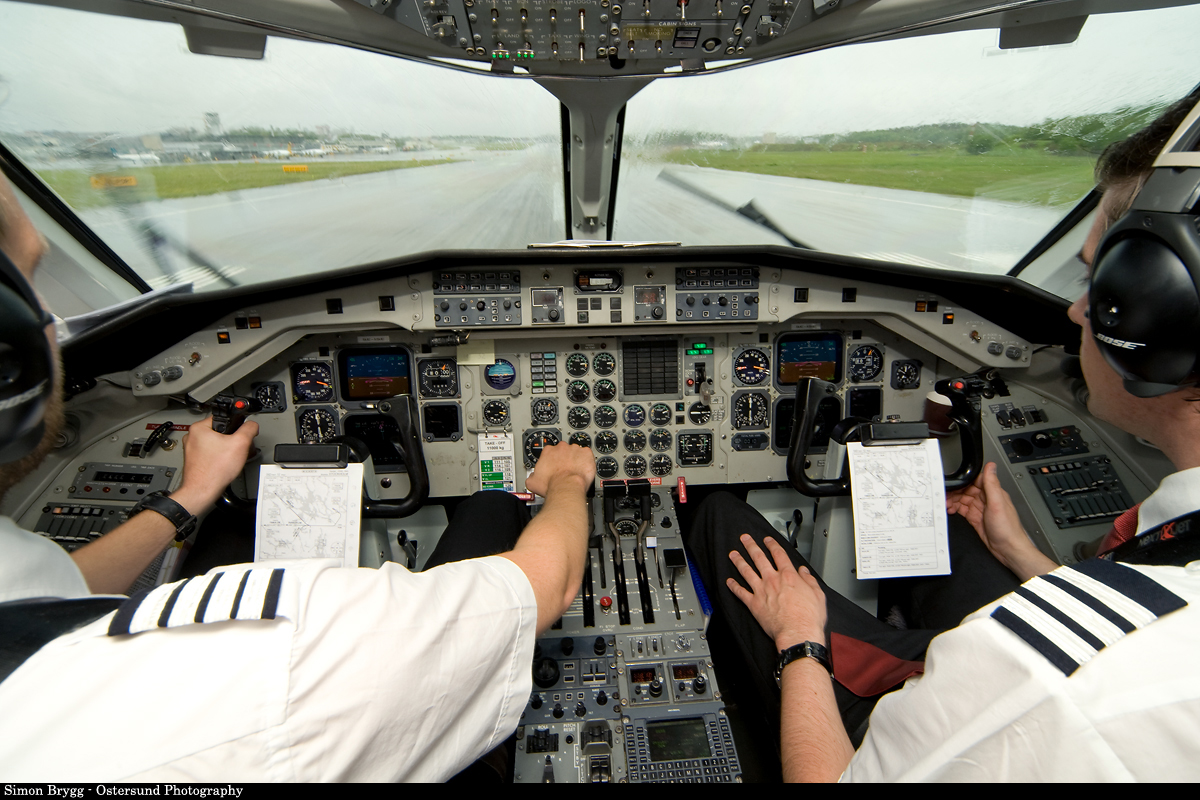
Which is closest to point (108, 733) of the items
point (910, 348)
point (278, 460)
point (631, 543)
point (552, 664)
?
point (552, 664)

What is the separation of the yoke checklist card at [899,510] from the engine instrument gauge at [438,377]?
5.55ft

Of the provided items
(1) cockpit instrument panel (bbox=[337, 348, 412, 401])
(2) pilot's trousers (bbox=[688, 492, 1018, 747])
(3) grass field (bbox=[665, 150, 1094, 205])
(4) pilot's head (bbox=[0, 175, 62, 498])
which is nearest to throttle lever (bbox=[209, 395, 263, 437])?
(1) cockpit instrument panel (bbox=[337, 348, 412, 401])

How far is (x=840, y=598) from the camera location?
A: 1.76 meters

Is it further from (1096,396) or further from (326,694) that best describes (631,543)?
(326,694)

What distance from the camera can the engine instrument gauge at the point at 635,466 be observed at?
2742 mm

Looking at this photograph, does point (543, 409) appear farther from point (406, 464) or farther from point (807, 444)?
point (807, 444)

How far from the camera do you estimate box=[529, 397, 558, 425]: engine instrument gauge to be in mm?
2641

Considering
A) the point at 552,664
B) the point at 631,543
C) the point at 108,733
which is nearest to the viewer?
the point at 108,733

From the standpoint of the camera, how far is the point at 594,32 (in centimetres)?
214

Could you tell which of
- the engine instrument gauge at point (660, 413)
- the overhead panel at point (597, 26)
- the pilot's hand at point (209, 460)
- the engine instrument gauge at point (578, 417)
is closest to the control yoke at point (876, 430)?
the engine instrument gauge at point (660, 413)

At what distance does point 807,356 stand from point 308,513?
2.21 meters

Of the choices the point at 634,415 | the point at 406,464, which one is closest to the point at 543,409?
the point at 634,415

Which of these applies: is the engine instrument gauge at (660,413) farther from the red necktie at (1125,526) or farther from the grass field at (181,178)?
the grass field at (181,178)

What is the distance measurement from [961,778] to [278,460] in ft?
6.83
